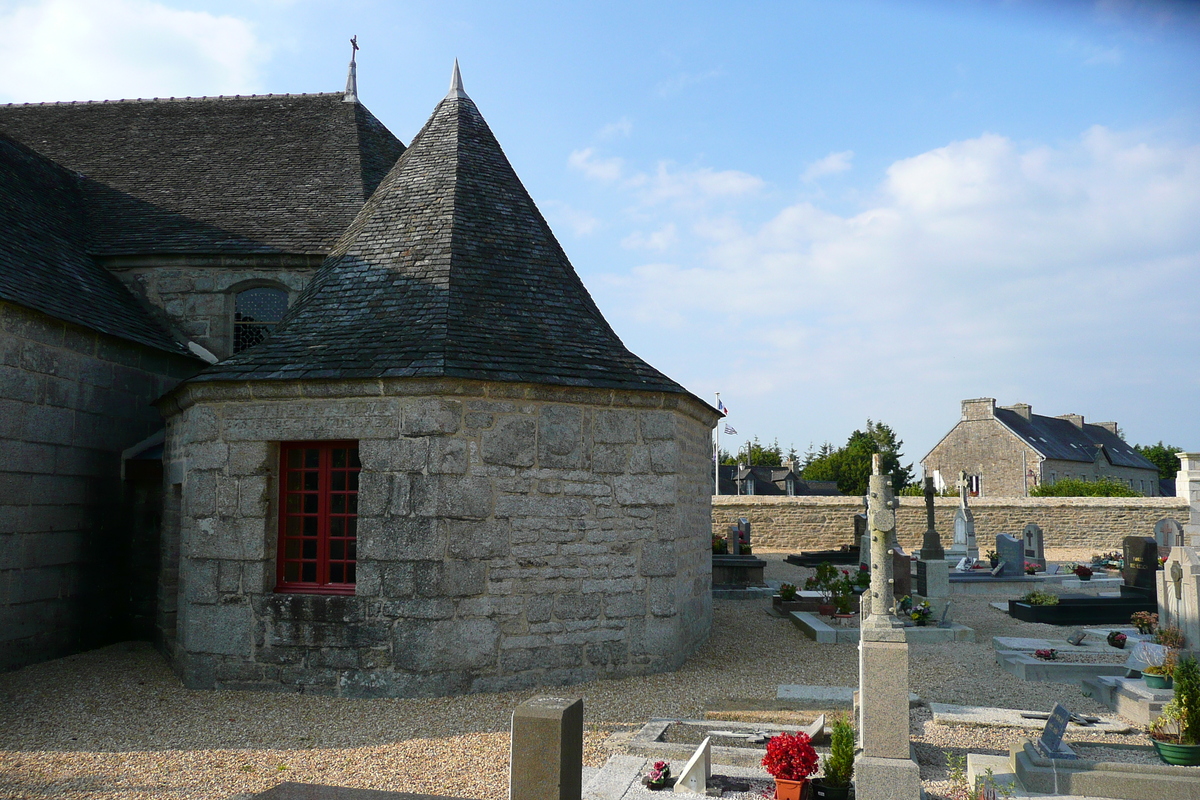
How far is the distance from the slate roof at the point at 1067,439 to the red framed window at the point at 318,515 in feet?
118

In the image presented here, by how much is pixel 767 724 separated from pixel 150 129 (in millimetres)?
14772

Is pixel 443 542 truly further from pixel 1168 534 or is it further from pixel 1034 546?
pixel 1034 546

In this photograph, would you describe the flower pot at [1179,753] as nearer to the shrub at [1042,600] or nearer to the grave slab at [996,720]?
the grave slab at [996,720]

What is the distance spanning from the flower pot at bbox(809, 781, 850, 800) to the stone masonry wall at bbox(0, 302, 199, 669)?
8413mm

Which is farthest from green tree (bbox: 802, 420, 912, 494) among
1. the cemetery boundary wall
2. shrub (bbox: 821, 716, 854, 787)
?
shrub (bbox: 821, 716, 854, 787)

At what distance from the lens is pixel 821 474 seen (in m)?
51.8

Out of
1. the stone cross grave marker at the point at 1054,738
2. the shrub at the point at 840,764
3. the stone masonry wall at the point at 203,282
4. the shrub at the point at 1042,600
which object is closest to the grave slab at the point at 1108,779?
the stone cross grave marker at the point at 1054,738

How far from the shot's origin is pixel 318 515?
8047 mm

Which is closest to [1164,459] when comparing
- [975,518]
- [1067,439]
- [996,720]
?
[1067,439]

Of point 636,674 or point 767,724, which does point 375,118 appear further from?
point 767,724

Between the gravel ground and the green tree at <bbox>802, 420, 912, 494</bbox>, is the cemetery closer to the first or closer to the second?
the gravel ground

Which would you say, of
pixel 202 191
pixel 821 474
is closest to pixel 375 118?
pixel 202 191

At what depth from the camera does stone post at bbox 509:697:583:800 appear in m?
3.92

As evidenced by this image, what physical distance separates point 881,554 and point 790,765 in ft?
5.57
